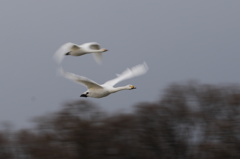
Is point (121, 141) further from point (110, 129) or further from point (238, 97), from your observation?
point (238, 97)

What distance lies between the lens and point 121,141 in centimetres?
3356

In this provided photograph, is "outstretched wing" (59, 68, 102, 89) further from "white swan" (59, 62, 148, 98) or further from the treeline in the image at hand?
the treeline

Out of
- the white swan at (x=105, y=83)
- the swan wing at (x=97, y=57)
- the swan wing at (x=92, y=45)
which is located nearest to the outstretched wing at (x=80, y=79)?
the white swan at (x=105, y=83)

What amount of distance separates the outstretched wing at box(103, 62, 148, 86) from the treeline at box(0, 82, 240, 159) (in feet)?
21.7

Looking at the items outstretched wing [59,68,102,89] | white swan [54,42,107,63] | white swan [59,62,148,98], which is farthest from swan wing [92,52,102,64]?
outstretched wing [59,68,102,89]

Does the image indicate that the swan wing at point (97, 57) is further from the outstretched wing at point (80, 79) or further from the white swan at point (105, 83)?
the outstretched wing at point (80, 79)

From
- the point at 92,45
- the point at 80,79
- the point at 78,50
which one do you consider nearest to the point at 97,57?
the point at 92,45

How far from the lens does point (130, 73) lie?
2427 cm

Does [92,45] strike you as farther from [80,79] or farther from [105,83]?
[80,79]

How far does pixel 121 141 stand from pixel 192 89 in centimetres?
689

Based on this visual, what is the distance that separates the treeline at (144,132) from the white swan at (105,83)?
6834 millimetres

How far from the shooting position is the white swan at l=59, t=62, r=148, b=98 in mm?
21266

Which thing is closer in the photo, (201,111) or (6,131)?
(6,131)

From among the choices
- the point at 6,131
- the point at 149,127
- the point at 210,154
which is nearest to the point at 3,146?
the point at 6,131
